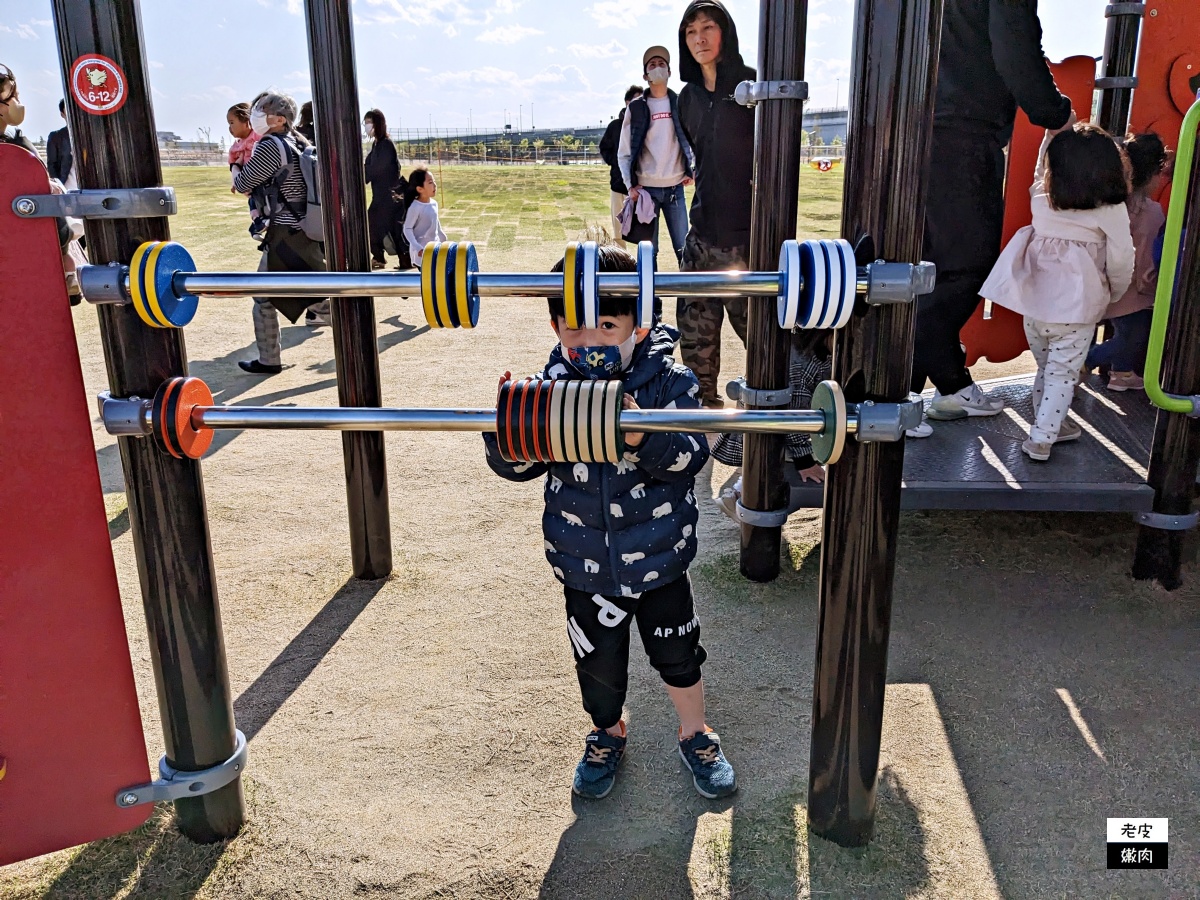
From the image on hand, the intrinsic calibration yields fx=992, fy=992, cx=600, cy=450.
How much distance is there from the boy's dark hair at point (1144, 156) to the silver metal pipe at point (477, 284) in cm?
359

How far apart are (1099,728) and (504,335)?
6.07 m

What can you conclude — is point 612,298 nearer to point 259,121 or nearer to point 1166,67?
point 1166,67

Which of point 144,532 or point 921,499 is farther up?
point 144,532

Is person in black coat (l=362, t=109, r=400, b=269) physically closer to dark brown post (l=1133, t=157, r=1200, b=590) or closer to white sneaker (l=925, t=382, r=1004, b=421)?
white sneaker (l=925, t=382, r=1004, b=421)

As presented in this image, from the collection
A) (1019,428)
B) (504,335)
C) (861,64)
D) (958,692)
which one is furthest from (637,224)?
(861,64)

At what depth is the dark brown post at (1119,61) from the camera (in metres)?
4.99

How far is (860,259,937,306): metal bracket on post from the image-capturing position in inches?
75.2

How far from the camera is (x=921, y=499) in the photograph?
142 inches

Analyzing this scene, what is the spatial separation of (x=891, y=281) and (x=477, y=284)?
79 centimetres

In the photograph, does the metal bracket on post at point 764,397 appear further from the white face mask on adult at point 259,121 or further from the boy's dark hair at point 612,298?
the white face mask on adult at point 259,121

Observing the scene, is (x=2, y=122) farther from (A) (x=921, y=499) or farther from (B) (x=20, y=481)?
(A) (x=921, y=499)

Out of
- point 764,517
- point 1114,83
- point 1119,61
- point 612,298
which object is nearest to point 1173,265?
point 764,517

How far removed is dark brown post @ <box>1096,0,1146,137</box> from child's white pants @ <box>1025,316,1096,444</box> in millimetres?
1854

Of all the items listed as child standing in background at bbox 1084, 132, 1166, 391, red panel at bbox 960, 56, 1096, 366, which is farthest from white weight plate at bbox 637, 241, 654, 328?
red panel at bbox 960, 56, 1096, 366
